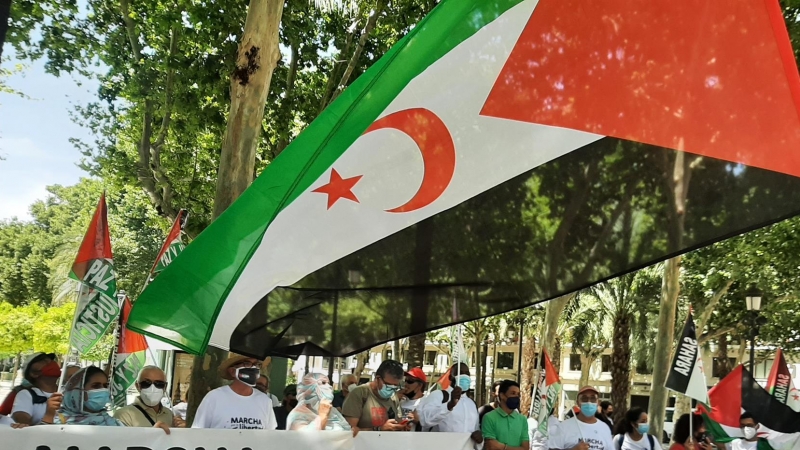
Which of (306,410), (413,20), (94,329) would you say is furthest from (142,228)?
(306,410)

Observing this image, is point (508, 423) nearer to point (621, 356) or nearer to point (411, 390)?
point (411, 390)

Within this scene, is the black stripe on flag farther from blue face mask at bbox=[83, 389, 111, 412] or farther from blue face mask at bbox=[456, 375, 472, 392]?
blue face mask at bbox=[83, 389, 111, 412]

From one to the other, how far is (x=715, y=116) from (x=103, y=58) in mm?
16288

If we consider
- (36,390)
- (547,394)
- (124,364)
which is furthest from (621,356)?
(36,390)

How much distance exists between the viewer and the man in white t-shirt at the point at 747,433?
979cm

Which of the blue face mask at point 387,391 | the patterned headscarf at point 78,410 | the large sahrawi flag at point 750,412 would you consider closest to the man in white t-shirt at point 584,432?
the blue face mask at point 387,391

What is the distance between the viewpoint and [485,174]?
3.66 m

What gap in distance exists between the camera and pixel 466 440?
5.82 m

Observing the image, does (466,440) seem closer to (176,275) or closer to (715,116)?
(176,275)

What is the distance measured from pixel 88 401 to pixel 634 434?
17.5 ft

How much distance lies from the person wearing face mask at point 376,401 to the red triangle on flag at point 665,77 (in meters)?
3.72

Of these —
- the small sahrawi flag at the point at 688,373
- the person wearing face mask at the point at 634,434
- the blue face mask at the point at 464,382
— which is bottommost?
the person wearing face mask at the point at 634,434

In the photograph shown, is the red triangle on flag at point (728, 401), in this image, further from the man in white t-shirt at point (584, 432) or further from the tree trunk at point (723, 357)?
the tree trunk at point (723, 357)

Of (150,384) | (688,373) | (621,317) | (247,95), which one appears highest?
(247,95)
